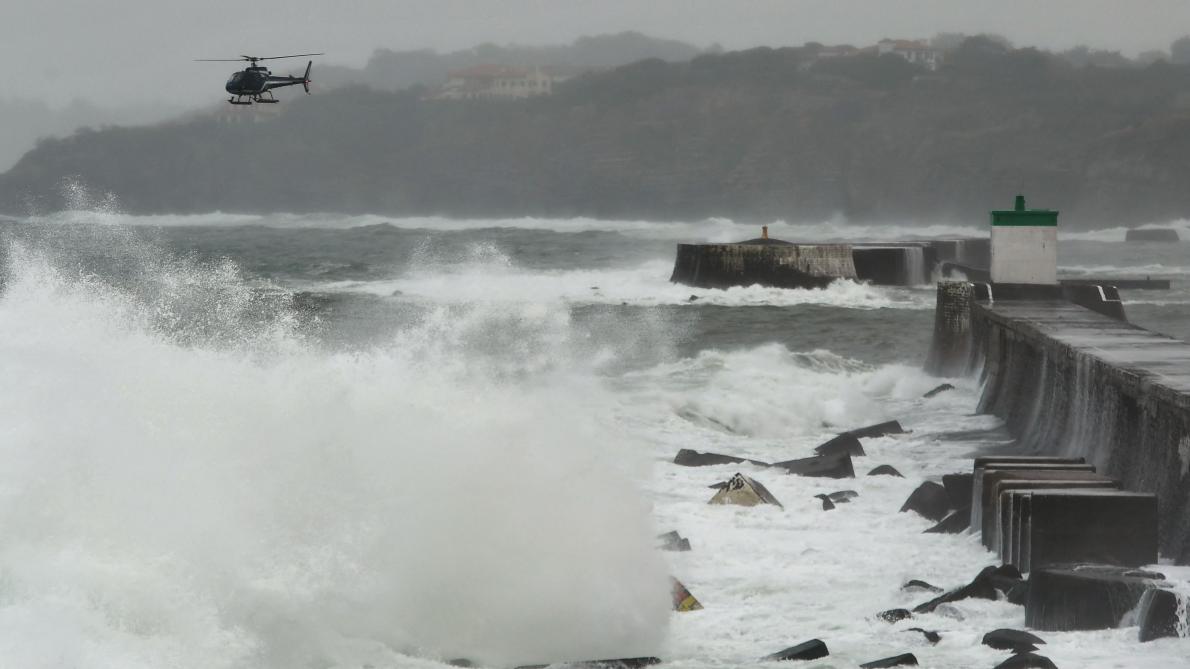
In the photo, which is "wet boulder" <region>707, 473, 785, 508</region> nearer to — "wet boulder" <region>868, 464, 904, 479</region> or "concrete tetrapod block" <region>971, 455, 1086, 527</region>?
"concrete tetrapod block" <region>971, 455, 1086, 527</region>

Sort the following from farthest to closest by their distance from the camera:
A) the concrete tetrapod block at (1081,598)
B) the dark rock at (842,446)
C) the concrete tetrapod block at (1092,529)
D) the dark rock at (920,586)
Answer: the dark rock at (842,446), the dark rock at (920,586), the concrete tetrapod block at (1092,529), the concrete tetrapod block at (1081,598)

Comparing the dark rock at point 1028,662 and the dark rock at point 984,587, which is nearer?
the dark rock at point 1028,662

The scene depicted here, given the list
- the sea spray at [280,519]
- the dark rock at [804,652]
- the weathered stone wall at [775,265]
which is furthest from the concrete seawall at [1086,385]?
the weathered stone wall at [775,265]

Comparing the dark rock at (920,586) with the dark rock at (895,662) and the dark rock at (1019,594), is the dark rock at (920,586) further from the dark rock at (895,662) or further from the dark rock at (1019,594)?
the dark rock at (895,662)

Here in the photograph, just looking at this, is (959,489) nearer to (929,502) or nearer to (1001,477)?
(929,502)

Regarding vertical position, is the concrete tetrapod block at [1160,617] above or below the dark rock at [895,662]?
above

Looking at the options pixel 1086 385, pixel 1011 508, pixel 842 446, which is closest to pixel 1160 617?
pixel 1011 508

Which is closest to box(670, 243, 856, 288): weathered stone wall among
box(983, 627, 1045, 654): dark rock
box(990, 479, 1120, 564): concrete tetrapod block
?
box(990, 479, 1120, 564): concrete tetrapod block
